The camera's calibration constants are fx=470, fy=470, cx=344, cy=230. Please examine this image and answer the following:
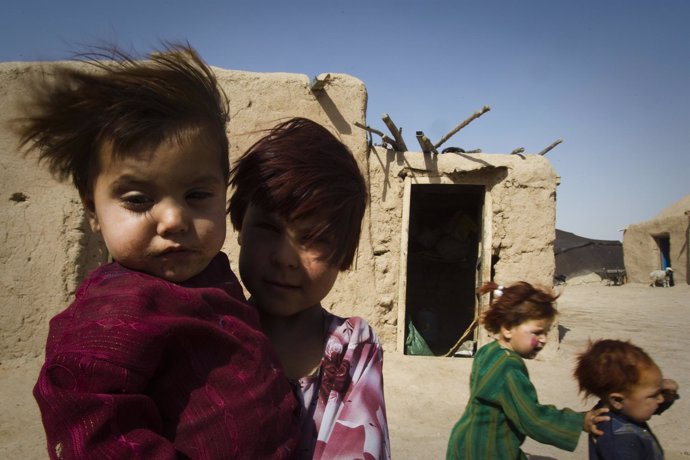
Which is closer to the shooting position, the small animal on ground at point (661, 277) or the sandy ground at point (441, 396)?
the sandy ground at point (441, 396)

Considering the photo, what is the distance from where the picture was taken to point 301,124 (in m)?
1.08

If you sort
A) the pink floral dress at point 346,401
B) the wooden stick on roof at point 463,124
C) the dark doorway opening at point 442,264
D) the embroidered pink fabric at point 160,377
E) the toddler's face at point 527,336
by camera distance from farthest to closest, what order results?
the dark doorway opening at point 442,264, the wooden stick on roof at point 463,124, the toddler's face at point 527,336, the pink floral dress at point 346,401, the embroidered pink fabric at point 160,377

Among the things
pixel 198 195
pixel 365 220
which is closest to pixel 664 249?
pixel 365 220

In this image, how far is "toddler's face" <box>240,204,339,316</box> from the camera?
3.10ft

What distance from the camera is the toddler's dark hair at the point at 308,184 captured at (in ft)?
3.08

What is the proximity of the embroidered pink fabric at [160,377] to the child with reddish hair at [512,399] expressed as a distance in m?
1.45

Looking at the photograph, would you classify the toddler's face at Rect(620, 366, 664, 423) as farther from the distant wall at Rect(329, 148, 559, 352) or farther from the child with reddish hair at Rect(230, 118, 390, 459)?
the distant wall at Rect(329, 148, 559, 352)

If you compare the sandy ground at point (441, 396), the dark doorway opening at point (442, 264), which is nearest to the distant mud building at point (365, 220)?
the sandy ground at point (441, 396)

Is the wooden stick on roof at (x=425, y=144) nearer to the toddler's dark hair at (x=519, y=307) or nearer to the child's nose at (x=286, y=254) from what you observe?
the toddler's dark hair at (x=519, y=307)

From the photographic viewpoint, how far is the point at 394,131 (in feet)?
18.0

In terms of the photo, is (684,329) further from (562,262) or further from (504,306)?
(562,262)

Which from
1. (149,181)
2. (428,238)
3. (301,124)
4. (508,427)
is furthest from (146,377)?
(428,238)

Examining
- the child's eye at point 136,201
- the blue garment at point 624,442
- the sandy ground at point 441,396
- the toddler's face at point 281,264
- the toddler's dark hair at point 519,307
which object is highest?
the child's eye at point 136,201

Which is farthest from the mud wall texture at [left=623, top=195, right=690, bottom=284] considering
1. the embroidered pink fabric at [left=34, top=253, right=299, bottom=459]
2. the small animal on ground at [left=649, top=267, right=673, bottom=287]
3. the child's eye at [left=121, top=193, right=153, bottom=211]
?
the child's eye at [left=121, top=193, right=153, bottom=211]
